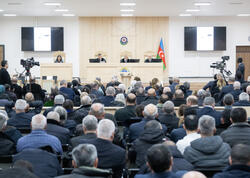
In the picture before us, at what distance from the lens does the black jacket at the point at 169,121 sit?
21.0ft

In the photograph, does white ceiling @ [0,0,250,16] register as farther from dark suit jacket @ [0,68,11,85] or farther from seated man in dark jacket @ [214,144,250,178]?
seated man in dark jacket @ [214,144,250,178]

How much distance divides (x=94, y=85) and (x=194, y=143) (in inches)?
252

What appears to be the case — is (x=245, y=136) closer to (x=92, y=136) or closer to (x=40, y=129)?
(x=92, y=136)

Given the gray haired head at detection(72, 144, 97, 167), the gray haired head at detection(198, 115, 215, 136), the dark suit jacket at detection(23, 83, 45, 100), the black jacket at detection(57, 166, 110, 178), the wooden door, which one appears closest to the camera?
the black jacket at detection(57, 166, 110, 178)

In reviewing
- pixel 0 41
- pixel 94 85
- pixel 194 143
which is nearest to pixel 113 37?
pixel 0 41

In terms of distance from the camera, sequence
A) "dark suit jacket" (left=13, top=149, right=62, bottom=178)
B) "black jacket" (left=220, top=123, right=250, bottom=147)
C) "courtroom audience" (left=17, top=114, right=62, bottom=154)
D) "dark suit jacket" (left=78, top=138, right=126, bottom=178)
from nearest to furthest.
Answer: "dark suit jacket" (left=13, top=149, right=62, bottom=178) → "dark suit jacket" (left=78, top=138, right=126, bottom=178) → "courtroom audience" (left=17, top=114, right=62, bottom=154) → "black jacket" (left=220, top=123, right=250, bottom=147)

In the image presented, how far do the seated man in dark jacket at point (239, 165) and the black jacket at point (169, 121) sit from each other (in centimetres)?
299

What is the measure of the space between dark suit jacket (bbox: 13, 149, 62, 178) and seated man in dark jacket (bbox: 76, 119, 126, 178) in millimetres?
466

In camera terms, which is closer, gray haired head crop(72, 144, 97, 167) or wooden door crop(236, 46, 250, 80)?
gray haired head crop(72, 144, 97, 167)

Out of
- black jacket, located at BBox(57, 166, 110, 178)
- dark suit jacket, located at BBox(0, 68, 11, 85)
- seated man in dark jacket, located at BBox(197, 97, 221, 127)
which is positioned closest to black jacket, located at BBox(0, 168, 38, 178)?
black jacket, located at BBox(57, 166, 110, 178)

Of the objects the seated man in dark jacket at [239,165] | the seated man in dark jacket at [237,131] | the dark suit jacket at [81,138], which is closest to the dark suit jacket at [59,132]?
the dark suit jacket at [81,138]

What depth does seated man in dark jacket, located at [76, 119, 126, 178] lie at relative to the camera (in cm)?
425

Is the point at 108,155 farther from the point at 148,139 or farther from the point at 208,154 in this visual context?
the point at 208,154

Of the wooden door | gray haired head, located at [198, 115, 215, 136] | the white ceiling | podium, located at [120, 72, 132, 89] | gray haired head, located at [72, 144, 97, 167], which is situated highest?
the white ceiling
